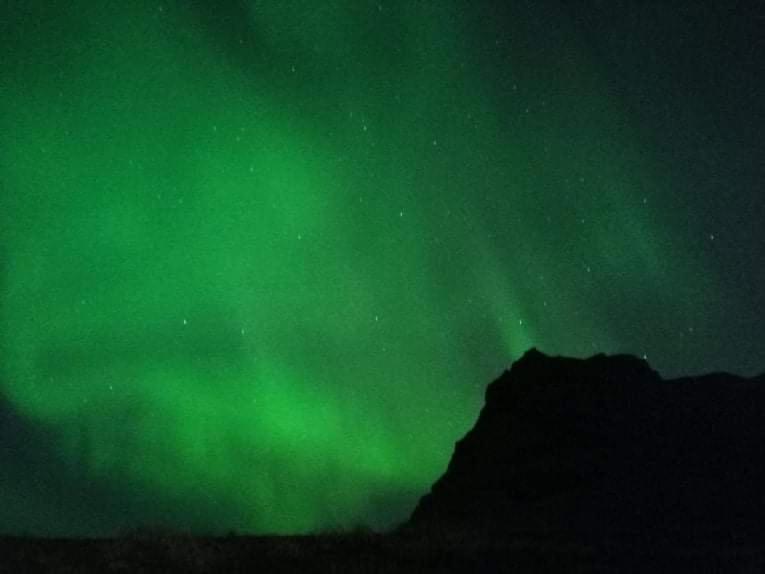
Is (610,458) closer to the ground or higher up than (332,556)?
higher up

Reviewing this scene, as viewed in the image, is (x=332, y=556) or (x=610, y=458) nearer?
(x=332, y=556)

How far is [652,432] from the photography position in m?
52.7

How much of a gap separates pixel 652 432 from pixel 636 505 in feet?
40.9

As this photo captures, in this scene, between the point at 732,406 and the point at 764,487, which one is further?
the point at 732,406

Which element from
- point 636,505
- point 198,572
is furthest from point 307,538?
point 636,505

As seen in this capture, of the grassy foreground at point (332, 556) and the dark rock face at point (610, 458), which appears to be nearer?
the grassy foreground at point (332, 556)

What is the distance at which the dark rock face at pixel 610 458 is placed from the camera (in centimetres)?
3806

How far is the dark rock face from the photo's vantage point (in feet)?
125

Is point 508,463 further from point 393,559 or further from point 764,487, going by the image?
point 393,559

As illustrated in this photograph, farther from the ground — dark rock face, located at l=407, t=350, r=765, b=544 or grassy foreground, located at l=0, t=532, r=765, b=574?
dark rock face, located at l=407, t=350, r=765, b=544

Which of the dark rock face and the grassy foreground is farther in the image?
the dark rock face

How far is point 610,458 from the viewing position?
1956 inches

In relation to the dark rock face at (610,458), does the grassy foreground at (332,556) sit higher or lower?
lower

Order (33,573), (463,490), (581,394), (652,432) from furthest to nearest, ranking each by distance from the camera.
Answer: (581,394), (463,490), (652,432), (33,573)
